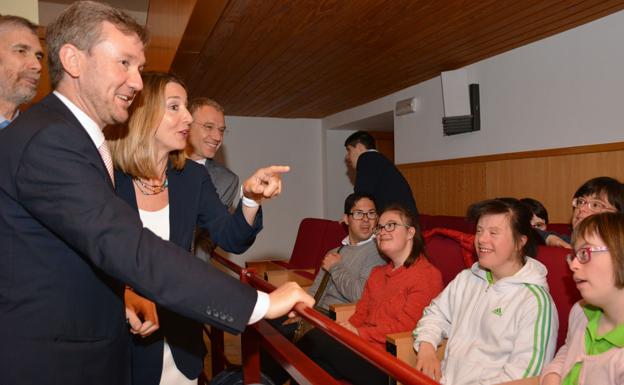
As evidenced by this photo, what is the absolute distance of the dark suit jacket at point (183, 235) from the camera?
143 cm

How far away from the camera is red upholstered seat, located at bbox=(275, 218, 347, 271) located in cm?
424

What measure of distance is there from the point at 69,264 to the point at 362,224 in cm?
217

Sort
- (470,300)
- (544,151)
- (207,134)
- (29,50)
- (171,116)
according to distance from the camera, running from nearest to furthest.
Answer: (171,116)
(470,300)
(29,50)
(207,134)
(544,151)

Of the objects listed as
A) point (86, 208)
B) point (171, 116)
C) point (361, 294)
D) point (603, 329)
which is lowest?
point (361, 294)

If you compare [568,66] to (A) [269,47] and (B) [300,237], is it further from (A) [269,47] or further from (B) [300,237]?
(B) [300,237]

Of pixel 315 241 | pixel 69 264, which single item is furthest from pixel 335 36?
pixel 69 264

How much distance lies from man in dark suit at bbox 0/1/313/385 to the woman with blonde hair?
346mm

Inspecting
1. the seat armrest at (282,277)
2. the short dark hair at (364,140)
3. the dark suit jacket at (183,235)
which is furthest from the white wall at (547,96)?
the dark suit jacket at (183,235)

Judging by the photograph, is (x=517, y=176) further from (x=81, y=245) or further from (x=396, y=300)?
(x=81, y=245)

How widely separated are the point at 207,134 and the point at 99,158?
147 cm

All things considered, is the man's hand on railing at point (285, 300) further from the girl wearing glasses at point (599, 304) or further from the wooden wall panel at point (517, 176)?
the wooden wall panel at point (517, 176)

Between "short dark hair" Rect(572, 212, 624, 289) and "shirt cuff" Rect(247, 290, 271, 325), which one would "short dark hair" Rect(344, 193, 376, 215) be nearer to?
"short dark hair" Rect(572, 212, 624, 289)

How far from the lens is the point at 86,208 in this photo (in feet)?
2.79

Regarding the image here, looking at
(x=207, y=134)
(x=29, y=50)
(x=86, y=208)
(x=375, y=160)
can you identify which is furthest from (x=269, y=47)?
(x=86, y=208)
